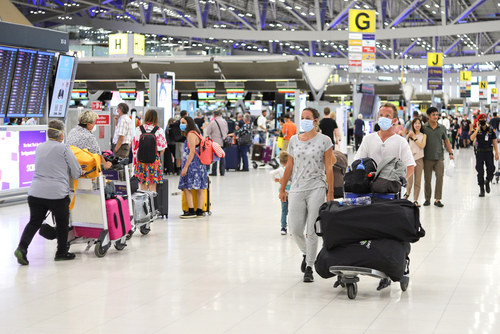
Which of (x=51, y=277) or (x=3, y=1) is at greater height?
(x=3, y=1)

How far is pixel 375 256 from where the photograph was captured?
16.1 feet

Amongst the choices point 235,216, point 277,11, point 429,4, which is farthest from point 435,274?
point 277,11

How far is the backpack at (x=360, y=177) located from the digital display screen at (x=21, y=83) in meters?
7.69

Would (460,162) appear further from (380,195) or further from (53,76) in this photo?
(380,195)

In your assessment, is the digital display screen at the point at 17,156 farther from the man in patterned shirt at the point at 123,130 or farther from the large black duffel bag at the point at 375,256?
the large black duffel bag at the point at 375,256

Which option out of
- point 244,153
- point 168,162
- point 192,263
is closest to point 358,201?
point 192,263

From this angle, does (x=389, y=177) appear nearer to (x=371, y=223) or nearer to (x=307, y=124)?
→ (x=371, y=223)

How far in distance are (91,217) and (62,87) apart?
5903 mm

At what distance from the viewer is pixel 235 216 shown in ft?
32.4

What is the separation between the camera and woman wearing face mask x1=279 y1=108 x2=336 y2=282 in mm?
5512

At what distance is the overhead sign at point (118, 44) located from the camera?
26938 mm

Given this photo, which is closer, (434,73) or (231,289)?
(231,289)

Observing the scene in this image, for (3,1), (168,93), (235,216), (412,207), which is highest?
(3,1)

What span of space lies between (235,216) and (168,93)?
7489mm
